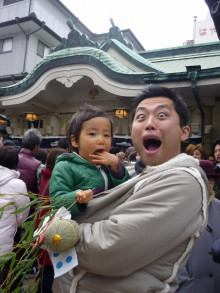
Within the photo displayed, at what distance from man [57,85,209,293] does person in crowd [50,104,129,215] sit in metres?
0.48

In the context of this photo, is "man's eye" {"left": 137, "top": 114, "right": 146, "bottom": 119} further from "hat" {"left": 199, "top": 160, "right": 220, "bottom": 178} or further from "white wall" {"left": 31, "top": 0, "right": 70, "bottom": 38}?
"white wall" {"left": 31, "top": 0, "right": 70, "bottom": 38}

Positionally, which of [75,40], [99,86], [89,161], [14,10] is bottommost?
[89,161]

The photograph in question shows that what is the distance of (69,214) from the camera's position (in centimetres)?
139

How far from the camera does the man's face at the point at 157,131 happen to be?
1.62m

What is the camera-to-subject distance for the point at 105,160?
1.92m

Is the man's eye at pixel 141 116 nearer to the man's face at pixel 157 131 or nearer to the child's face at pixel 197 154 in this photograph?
the man's face at pixel 157 131

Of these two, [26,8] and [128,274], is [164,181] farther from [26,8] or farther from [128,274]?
[26,8]

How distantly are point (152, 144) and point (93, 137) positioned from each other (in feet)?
1.75

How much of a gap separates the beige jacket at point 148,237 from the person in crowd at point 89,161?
573 millimetres

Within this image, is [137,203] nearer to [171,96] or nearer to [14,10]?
[171,96]

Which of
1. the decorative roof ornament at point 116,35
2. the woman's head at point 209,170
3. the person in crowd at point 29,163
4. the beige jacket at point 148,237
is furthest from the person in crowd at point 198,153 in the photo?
the decorative roof ornament at point 116,35

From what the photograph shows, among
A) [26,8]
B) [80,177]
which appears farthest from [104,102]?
[26,8]

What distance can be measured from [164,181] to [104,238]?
1.26ft

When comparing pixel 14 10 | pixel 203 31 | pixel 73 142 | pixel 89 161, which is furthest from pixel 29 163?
pixel 203 31
